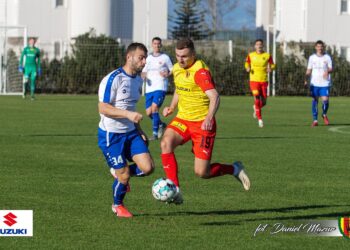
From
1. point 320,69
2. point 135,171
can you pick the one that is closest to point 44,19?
point 320,69

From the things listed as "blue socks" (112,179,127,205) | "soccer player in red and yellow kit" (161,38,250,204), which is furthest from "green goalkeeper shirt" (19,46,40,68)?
"blue socks" (112,179,127,205)

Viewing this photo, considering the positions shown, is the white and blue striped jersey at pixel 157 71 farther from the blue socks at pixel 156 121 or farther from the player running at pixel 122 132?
the player running at pixel 122 132

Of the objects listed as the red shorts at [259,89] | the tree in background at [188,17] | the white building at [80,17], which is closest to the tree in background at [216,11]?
the tree in background at [188,17]

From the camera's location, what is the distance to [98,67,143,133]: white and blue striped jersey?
10938 mm

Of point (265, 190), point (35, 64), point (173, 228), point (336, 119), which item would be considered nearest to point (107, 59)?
point (35, 64)

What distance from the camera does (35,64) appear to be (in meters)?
40.4

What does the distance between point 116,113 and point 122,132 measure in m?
0.42

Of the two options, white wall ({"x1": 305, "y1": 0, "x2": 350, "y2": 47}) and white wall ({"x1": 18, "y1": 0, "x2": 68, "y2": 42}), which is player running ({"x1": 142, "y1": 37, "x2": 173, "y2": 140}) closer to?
Answer: white wall ({"x1": 18, "y1": 0, "x2": 68, "y2": 42})

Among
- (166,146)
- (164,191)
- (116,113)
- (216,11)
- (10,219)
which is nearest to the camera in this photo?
(10,219)

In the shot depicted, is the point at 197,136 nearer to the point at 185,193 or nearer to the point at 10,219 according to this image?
the point at 185,193

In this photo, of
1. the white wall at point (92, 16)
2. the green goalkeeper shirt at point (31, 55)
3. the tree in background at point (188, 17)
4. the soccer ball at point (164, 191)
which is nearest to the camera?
the soccer ball at point (164, 191)

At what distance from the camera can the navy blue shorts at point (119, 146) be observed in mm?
10969

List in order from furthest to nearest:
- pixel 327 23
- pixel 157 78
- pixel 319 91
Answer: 1. pixel 327 23
2. pixel 319 91
3. pixel 157 78

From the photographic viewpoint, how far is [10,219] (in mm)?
10258
